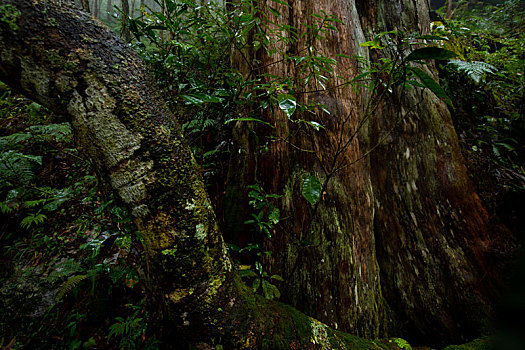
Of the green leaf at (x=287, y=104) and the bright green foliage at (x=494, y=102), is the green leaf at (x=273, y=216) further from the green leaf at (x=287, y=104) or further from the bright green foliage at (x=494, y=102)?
the bright green foliage at (x=494, y=102)

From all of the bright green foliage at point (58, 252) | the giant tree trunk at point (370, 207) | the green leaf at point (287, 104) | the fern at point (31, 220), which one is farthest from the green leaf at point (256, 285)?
the fern at point (31, 220)

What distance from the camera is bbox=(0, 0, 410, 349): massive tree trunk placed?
887 millimetres

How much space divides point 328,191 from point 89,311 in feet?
7.91

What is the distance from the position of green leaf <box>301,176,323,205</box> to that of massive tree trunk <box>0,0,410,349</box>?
545mm

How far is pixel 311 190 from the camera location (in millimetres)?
1139

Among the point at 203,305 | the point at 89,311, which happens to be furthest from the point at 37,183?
the point at 203,305

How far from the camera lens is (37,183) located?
296 centimetres

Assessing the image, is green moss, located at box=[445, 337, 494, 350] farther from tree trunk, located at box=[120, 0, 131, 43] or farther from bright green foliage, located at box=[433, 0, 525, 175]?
tree trunk, located at box=[120, 0, 131, 43]

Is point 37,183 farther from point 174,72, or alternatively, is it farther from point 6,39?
point 6,39

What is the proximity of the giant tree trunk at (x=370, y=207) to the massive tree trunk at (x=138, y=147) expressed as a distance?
70 cm

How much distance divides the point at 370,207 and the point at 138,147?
1996mm

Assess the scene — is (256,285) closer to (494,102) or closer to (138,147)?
(138,147)

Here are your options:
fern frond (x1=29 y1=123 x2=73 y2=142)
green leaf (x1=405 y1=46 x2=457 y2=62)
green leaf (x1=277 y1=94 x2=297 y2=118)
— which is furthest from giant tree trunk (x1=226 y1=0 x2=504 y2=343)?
fern frond (x1=29 y1=123 x2=73 y2=142)

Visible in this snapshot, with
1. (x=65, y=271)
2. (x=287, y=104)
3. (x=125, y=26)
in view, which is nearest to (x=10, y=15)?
(x=125, y=26)
